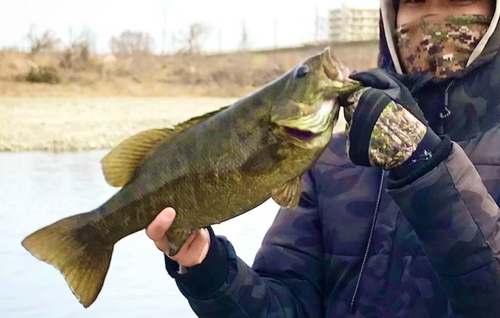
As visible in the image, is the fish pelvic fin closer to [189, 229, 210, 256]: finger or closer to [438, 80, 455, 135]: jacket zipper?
[189, 229, 210, 256]: finger

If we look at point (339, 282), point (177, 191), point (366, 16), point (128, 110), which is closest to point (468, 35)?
point (339, 282)

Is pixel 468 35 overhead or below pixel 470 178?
overhead

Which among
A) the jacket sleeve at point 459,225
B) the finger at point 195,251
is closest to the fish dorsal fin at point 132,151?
the finger at point 195,251

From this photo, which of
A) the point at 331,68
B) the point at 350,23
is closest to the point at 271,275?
the point at 331,68

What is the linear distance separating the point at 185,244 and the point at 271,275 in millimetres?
471

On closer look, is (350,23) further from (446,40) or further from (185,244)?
(185,244)

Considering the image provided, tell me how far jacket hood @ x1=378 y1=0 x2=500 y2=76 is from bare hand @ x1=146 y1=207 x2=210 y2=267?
0.89m

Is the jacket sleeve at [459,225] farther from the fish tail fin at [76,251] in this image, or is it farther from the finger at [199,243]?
the fish tail fin at [76,251]

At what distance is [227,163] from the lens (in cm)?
240

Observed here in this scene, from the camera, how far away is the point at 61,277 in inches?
229

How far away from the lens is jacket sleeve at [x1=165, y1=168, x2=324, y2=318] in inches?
107

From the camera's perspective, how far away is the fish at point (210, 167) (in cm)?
230

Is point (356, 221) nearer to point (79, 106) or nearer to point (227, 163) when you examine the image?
point (227, 163)

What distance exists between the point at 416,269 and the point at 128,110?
16.5 m
